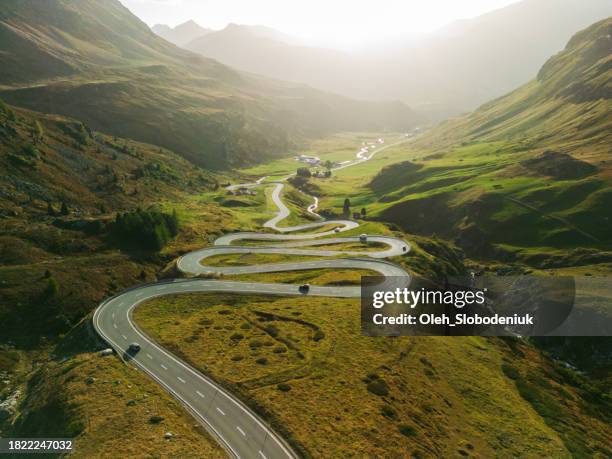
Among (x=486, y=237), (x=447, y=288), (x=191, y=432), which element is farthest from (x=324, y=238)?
(x=191, y=432)

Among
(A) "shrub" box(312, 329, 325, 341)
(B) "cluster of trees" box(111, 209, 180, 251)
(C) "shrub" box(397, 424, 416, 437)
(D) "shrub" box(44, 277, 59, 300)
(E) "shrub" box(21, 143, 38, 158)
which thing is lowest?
(C) "shrub" box(397, 424, 416, 437)

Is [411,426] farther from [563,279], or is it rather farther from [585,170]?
[585,170]

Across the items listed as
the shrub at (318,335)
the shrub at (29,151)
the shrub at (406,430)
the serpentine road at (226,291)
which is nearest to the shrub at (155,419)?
the serpentine road at (226,291)

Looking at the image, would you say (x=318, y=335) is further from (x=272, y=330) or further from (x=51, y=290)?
(x=51, y=290)

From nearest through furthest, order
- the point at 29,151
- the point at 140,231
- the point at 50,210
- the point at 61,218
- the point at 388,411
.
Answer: the point at 388,411, the point at 61,218, the point at 140,231, the point at 50,210, the point at 29,151

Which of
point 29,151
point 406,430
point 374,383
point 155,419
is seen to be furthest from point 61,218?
point 406,430

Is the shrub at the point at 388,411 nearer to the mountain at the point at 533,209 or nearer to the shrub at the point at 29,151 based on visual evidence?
the mountain at the point at 533,209

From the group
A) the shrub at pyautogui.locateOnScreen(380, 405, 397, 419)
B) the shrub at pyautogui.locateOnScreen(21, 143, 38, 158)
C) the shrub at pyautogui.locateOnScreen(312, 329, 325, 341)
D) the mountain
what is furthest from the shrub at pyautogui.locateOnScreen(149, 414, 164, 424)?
the mountain

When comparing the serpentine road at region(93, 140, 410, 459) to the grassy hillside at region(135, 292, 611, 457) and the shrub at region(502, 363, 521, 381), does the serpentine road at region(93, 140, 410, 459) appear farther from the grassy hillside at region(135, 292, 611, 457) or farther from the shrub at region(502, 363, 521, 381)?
the shrub at region(502, 363, 521, 381)
